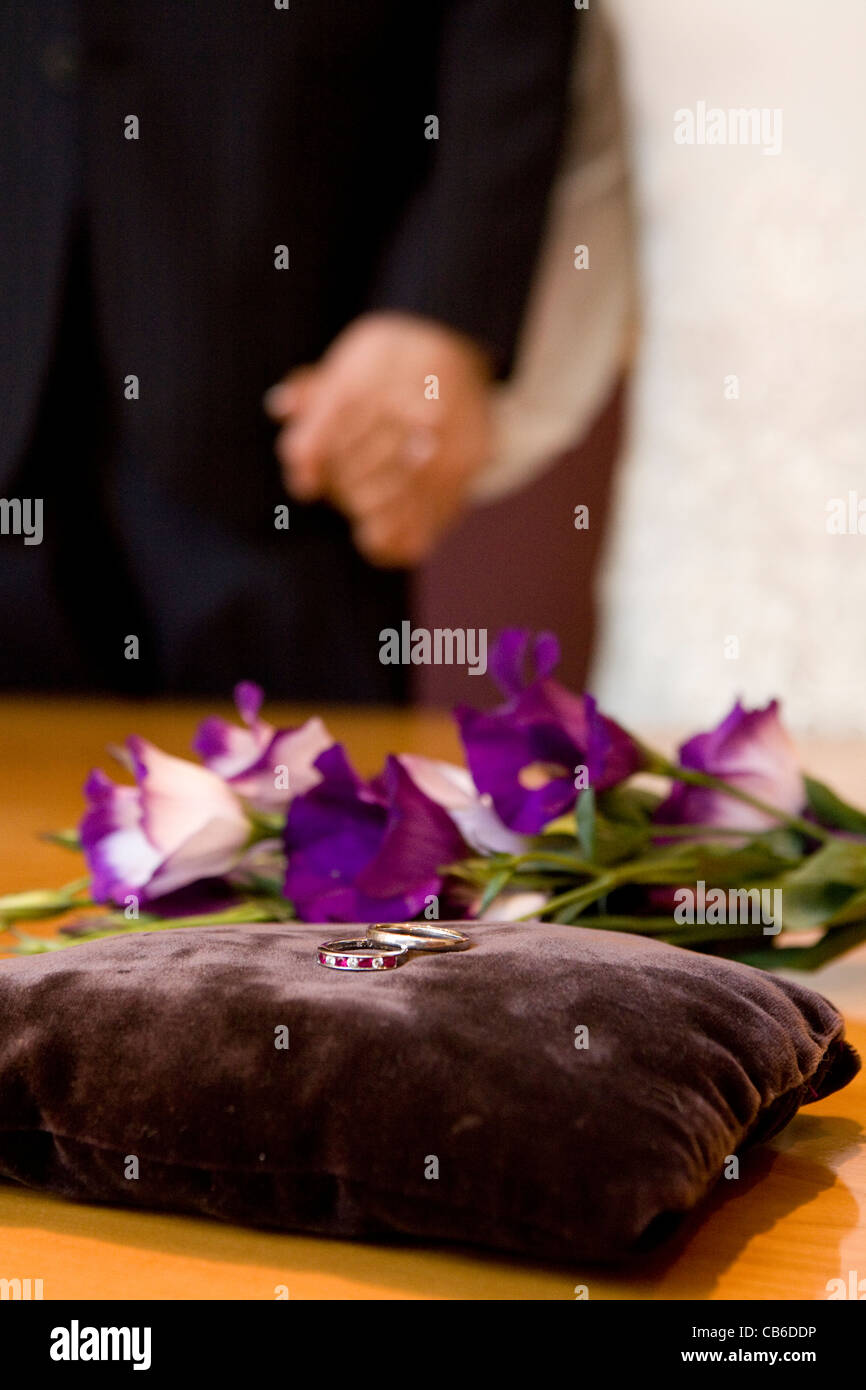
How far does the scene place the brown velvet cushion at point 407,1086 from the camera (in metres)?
0.30

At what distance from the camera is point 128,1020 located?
1.14 feet

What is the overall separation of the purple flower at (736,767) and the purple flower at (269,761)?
0.42ft

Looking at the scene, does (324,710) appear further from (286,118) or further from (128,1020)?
(128,1020)

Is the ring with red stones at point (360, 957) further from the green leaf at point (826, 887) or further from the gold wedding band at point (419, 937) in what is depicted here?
the green leaf at point (826, 887)

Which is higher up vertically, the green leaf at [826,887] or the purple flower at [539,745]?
the purple flower at [539,745]

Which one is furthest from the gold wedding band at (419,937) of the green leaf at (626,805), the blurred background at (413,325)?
→ the blurred background at (413,325)

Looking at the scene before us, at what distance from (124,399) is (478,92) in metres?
0.60

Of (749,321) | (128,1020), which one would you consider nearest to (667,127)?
(749,321)

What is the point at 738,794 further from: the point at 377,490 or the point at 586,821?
the point at 377,490

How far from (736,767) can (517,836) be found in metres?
0.08

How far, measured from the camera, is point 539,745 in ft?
1.62

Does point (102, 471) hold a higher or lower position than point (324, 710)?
higher

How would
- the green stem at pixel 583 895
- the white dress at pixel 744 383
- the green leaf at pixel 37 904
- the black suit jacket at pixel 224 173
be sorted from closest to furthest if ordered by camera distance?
the green stem at pixel 583 895, the green leaf at pixel 37 904, the white dress at pixel 744 383, the black suit jacket at pixel 224 173
